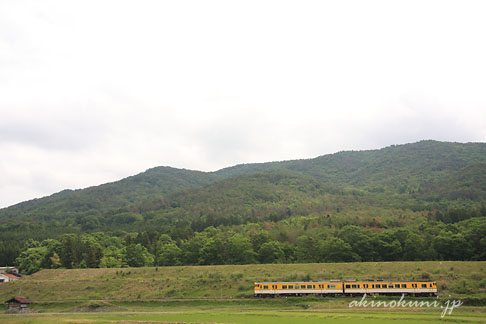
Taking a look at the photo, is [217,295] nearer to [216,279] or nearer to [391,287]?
[216,279]

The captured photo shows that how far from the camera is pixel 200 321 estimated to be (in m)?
37.6

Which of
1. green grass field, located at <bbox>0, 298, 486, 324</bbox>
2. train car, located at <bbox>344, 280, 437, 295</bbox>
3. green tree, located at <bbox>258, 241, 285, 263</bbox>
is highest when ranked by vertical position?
green tree, located at <bbox>258, 241, 285, 263</bbox>

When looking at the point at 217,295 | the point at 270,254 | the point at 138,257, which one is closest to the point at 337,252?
the point at 270,254

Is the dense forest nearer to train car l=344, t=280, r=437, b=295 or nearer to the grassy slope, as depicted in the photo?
the grassy slope

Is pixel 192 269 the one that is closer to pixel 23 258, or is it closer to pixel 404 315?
pixel 404 315

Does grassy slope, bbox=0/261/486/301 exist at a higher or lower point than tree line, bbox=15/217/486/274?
lower

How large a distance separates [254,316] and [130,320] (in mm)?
12007

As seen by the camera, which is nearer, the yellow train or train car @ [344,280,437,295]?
train car @ [344,280,437,295]

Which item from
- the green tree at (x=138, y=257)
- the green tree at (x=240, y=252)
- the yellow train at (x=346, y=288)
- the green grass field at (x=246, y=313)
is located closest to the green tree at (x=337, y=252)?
the green tree at (x=240, y=252)

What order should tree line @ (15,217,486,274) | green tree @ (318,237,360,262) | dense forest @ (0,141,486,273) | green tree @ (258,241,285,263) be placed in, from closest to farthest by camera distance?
tree line @ (15,217,486,274) < green tree @ (318,237,360,262) < dense forest @ (0,141,486,273) < green tree @ (258,241,285,263)

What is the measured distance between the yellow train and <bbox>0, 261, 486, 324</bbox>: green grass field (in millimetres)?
1295

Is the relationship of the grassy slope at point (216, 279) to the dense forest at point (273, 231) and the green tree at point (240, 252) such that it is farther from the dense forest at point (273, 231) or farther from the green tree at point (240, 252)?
the dense forest at point (273, 231)

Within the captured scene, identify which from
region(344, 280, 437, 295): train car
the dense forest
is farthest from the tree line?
region(344, 280, 437, 295): train car

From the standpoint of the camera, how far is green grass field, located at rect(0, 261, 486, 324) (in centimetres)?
3975
